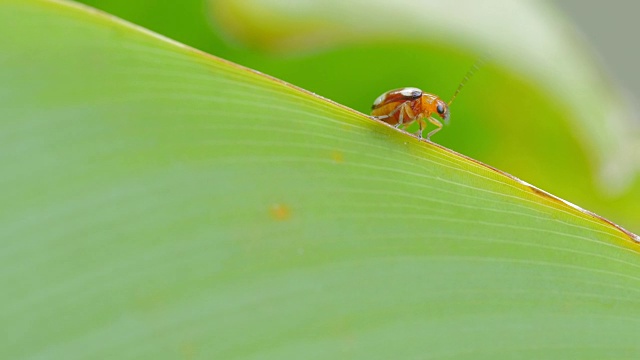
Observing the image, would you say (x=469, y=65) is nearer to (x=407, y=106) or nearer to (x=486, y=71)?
(x=486, y=71)

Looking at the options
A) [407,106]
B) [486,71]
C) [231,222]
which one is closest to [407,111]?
[407,106]

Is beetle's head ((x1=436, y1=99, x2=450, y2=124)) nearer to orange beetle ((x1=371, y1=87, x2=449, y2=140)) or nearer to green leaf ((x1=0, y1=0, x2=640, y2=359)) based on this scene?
orange beetle ((x1=371, y1=87, x2=449, y2=140))

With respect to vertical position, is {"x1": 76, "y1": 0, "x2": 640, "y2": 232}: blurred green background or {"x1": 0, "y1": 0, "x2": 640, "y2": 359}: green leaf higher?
{"x1": 76, "y1": 0, "x2": 640, "y2": 232}: blurred green background

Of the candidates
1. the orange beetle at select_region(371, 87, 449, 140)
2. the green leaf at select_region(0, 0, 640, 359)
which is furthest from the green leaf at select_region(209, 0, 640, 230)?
the green leaf at select_region(0, 0, 640, 359)

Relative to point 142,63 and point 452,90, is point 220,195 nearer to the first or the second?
point 142,63

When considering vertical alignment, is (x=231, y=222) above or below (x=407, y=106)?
below

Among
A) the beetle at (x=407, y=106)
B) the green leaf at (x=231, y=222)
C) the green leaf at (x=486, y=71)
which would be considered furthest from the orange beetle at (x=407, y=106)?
the green leaf at (x=231, y=222)

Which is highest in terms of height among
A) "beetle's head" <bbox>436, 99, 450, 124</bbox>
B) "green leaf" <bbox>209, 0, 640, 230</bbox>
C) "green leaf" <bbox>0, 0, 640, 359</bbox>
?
"green leaf" <bbox>209, 0, 640, 230</bbox>
